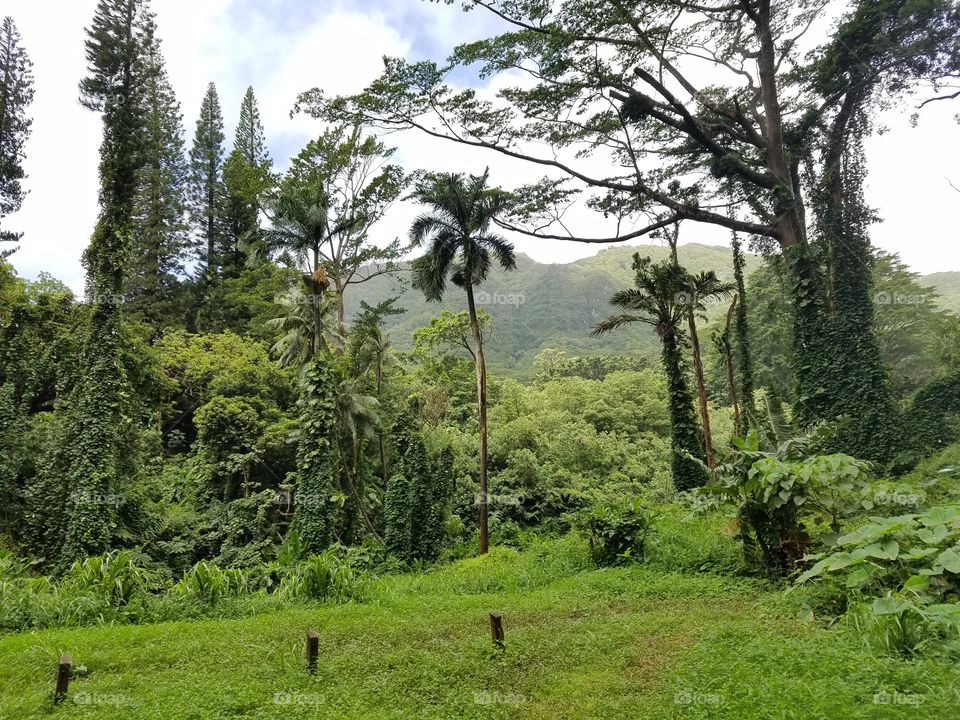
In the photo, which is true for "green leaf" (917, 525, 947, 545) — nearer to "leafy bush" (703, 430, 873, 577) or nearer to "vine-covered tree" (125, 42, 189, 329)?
"leafy bush" (703, 430, 873, 577)

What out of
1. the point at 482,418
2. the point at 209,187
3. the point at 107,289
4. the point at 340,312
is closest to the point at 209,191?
the point at 209,187

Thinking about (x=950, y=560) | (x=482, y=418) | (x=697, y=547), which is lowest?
(x=697, y=547)

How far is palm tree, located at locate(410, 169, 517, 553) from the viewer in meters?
13.4

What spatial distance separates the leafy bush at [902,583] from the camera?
4199mm

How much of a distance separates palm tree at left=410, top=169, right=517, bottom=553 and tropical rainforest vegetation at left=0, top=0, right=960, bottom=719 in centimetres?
10

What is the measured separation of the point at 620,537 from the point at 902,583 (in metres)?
5.24

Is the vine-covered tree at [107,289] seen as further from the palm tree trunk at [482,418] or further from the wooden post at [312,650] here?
the wooden post at [312,650]

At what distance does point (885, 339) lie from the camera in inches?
1107

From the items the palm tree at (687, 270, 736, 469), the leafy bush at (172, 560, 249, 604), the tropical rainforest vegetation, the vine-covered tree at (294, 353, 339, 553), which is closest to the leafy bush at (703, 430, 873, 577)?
the tropical rainforest vegetation

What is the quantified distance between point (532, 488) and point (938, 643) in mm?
15020

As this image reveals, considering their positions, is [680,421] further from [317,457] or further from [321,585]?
[321,585]

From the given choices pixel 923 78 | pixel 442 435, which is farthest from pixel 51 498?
pixel 923 78

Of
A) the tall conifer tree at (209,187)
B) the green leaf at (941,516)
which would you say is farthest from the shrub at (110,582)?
the tall conifer tree at (209,187)

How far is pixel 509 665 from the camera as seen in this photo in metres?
5.46
